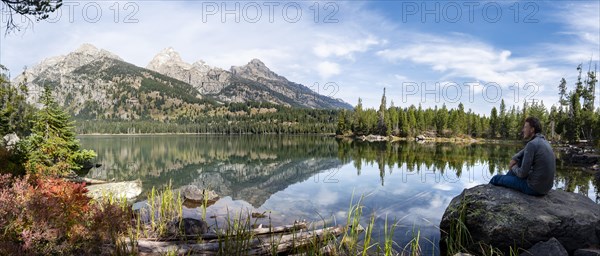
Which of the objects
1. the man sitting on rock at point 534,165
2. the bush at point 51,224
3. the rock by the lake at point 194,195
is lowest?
the rock by the lake at point 194,195

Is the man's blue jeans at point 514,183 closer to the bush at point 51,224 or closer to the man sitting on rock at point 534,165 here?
the man sitting on rock at point 534,165

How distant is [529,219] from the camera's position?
374 inches

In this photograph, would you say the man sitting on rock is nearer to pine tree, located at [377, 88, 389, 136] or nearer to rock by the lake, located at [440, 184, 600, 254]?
rock by the lake, located at [440, 184, 600, 254]

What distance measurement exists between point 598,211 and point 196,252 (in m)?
11.7

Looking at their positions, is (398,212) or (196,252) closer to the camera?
(196,252)

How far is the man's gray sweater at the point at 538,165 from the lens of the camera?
9.10 meters

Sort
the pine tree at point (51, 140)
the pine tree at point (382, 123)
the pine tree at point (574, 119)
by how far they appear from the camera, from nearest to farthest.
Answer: the pine tree at point (51, 140) < the pine tree at point (574, 119) < the pine tree at point (382, 123)

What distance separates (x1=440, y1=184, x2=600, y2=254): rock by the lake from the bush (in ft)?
29.6

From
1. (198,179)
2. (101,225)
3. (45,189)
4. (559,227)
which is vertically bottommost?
(198,179)

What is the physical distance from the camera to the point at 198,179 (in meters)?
37.5

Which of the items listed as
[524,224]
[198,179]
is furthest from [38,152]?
[524,224]

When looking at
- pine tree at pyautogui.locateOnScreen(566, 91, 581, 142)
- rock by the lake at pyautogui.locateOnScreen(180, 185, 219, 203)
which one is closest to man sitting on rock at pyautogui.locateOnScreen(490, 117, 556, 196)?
rock by the lake at pyautogui.locateOnScreen(180, 185, 219, 203)

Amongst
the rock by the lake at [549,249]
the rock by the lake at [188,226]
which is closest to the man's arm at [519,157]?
the rock by the lake at [549,249]

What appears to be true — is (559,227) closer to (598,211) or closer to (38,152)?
(598,211)
